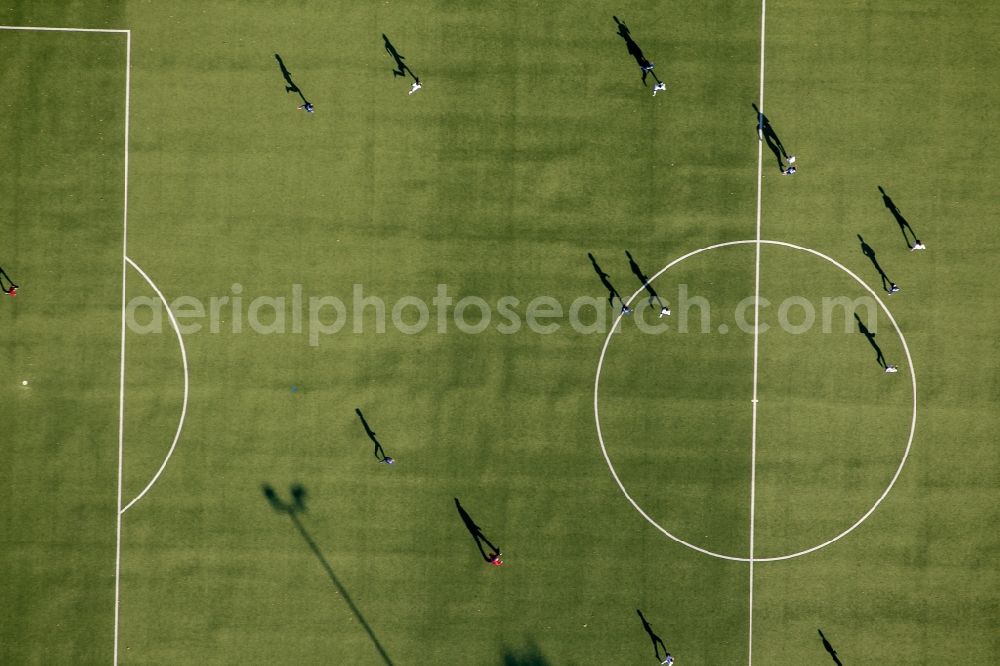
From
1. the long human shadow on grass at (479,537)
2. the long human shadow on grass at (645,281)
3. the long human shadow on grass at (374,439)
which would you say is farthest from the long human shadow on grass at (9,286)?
the long human shadow on grass at (645,281)

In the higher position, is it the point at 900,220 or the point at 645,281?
the point at 900,220

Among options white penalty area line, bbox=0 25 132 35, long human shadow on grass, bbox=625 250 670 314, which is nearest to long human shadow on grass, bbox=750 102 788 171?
long human shadow on grass, bbox=625 250 670 314

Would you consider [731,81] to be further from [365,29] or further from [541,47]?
[365,29]

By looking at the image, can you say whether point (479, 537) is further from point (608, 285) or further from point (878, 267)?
point (878, 267)

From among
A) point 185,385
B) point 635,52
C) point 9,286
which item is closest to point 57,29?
point 9,286

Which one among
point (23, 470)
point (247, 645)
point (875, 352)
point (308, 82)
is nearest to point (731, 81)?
point (875, 352)
